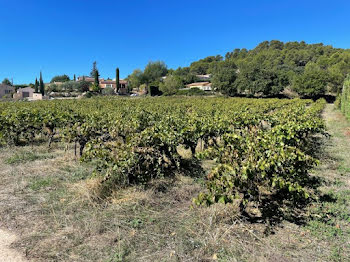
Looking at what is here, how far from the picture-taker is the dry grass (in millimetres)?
2623

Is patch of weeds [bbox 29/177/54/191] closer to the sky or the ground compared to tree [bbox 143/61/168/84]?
closer to the ground

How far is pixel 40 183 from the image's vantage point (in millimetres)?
4516

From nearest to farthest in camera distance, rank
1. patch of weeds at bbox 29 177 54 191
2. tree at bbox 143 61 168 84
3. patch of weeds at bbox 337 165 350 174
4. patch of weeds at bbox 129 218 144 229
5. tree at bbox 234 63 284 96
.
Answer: patch of weeds at bbox 129 218 144 229
patch of weeds at bbox 29 177 54 191
patch of weeds at bbox 337 165 350 174
tree at bbox 234 63 284 96
tree at bbox 143 61 168 84

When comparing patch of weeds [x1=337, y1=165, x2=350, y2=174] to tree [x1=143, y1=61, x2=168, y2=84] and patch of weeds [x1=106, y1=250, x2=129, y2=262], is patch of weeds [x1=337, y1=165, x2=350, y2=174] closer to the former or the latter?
patch of weeds [x1=106, y1=250, x2=129, y2=262]

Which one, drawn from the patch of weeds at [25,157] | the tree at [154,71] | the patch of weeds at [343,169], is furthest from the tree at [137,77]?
the patch of weeds at [343,169]

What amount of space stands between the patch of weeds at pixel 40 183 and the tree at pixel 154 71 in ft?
227

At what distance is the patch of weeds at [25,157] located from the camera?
19.6ft

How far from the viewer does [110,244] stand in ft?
9.07

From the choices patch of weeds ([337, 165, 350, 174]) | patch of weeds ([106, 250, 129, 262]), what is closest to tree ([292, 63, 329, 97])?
patch of weeds ([337, 165, 350, 174])

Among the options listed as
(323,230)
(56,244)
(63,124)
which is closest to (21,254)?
(56,244)

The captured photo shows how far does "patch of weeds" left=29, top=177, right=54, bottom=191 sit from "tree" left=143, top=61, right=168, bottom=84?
69.2 m

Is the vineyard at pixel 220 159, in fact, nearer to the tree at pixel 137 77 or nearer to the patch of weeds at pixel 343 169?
the patch of weeds at pixel 343 169

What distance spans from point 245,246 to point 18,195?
12.4ft

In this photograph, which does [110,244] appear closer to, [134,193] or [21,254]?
[21,254]
